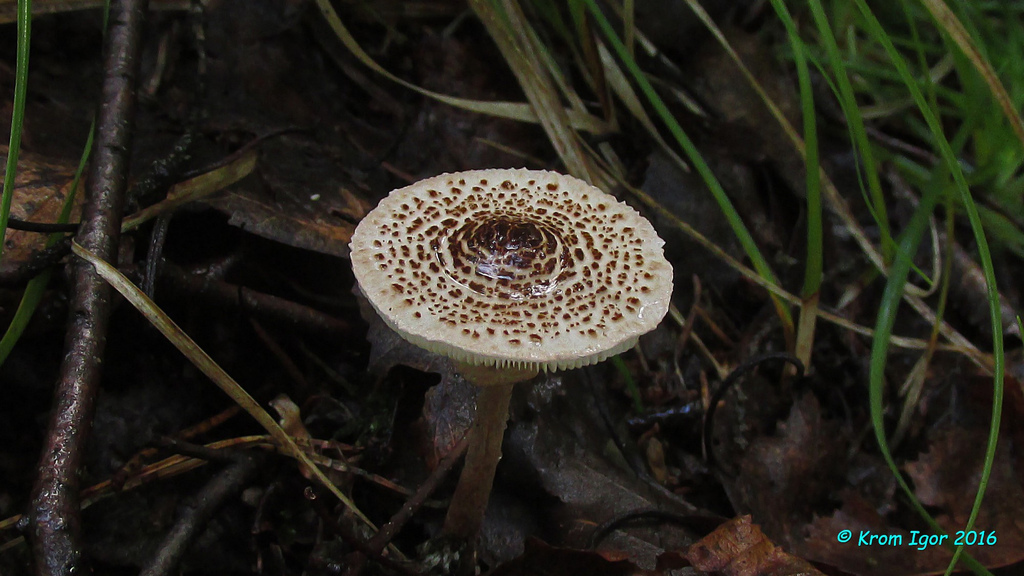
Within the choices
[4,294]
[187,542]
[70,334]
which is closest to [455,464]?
[187,542]

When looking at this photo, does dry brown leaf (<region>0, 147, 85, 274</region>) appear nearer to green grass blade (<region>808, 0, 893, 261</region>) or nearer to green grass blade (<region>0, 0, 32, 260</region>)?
green grass blade (<region>0, 0, 32, 260</region>)

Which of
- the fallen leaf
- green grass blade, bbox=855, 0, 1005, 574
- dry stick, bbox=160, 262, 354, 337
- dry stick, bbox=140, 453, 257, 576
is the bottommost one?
dry stick, bbox=140, 453, 257, 576

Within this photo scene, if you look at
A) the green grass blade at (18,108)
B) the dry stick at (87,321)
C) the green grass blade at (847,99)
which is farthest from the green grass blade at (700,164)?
the green grass blade at (18,108)

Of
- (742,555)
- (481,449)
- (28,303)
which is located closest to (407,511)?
(481,449)

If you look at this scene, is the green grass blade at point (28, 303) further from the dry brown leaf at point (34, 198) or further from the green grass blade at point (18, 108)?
the green grass blade at point (18, 108)

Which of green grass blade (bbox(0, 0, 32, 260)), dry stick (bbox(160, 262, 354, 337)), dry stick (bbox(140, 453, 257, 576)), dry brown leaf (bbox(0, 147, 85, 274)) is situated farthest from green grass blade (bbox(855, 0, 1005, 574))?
dry brown leaf (bbox(0, 147, 85, 274))

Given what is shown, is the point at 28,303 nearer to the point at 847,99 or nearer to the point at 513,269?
the point at 513,269

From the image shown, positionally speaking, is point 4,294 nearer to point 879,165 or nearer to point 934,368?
point 934,368
